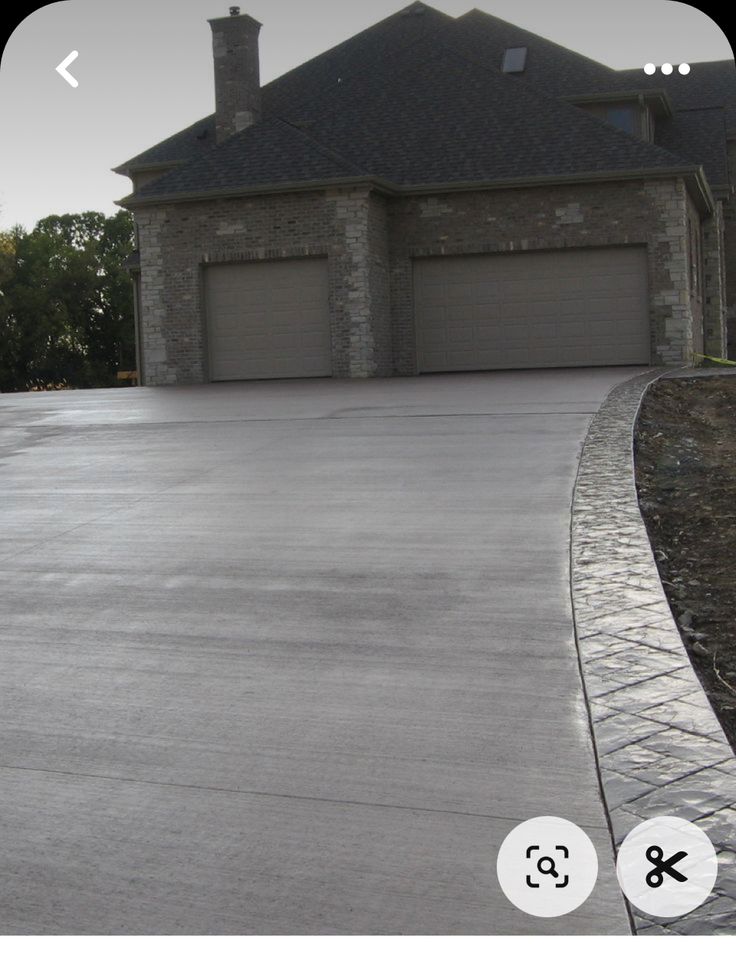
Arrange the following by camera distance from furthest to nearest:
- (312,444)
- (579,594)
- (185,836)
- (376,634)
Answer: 1. (312,444)
2. (579,594)
3. (376,634)
4. (185,836)

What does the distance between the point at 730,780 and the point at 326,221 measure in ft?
67.4

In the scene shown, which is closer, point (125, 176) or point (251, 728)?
point (251, 728)

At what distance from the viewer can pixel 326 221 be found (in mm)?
22922

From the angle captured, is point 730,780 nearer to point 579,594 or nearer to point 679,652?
point 679,652

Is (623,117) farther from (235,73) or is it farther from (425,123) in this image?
(235,73)

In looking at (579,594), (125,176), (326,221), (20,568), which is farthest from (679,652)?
(125,176)

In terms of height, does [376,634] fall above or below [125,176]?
below

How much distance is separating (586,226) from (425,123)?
473cm

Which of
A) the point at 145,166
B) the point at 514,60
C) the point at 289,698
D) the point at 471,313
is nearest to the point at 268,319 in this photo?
the point at 471,313

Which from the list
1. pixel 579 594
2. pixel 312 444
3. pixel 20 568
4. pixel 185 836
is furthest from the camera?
pixel 312 444

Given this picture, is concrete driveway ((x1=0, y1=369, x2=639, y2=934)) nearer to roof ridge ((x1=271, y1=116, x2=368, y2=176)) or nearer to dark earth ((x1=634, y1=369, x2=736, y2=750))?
dark earth ((x1=634, y1=369, x2=736, y2=750))

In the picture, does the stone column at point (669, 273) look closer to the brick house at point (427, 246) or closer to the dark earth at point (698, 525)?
the brick house at point (427, 246)

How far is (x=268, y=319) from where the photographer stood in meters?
23.7

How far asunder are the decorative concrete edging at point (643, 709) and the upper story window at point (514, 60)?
77.3ft
